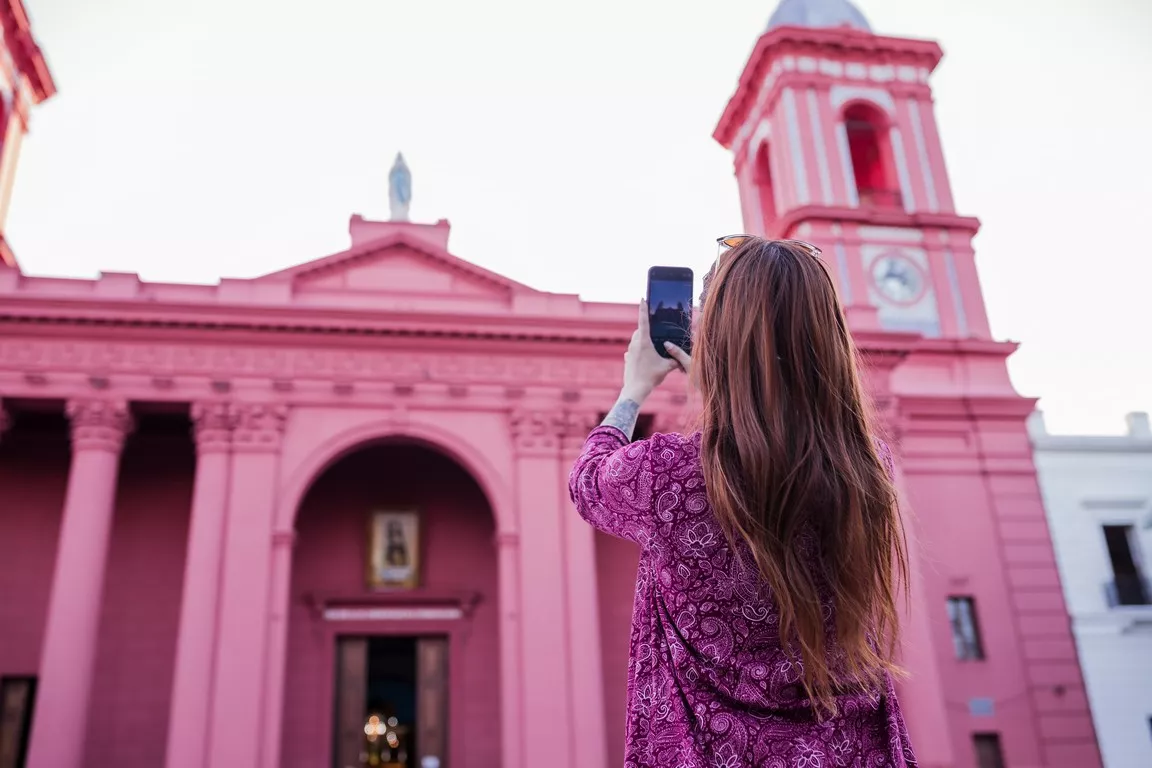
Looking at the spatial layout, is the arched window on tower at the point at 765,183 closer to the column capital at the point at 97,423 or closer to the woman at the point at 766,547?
the column capital at the point at 97,423

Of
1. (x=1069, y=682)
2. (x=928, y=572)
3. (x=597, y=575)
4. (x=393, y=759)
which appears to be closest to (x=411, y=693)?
(x=393, y=759)

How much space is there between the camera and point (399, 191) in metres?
19.3

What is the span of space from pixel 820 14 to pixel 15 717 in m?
22.2

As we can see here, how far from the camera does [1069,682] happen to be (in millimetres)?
18031

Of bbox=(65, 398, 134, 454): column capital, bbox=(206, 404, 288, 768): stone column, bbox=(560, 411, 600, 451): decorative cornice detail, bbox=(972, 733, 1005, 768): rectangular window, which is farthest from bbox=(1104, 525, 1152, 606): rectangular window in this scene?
bbox=(65, 398, 134, 454): column capital

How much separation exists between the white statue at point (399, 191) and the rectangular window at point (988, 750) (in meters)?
14.1

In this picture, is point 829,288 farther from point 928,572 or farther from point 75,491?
point 928,572

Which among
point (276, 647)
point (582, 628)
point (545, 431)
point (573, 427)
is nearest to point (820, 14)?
point (573, 427)

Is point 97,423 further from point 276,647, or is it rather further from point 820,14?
point 820,14

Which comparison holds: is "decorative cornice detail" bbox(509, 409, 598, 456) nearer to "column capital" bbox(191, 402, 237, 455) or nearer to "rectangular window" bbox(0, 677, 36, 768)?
"column capital" bbox(191, 402, 237, 455)

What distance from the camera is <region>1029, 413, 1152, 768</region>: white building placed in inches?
710

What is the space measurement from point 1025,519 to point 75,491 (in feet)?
55.2

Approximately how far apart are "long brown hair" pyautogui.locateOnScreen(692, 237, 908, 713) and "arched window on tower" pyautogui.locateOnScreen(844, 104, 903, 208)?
68.9ft

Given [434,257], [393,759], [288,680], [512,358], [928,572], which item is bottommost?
[393,759]
